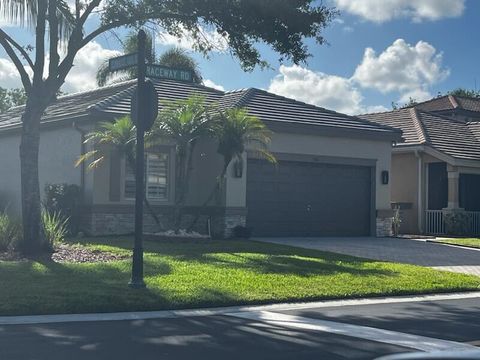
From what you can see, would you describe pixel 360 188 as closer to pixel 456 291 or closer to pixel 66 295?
pixel 456 291

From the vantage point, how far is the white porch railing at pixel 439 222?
84.8ft

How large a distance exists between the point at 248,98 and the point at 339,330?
15.0 metres

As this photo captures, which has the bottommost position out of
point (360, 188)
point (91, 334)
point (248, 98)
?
point (91, 334)

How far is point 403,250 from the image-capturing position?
19328 mm

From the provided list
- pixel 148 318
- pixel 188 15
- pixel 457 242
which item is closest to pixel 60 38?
pixel 188 15

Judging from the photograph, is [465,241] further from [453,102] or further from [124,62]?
[453,102]

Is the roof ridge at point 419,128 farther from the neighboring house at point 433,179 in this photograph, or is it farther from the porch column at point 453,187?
the porch column at point 453,187

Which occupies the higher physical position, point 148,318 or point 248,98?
point 248,98

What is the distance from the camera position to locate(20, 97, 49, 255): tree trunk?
48.9 ft

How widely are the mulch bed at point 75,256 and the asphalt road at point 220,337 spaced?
17.7 feet

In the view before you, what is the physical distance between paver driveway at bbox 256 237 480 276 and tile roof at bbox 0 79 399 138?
12.3 ft

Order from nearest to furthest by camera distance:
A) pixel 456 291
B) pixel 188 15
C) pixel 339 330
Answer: pixel 339 330 < pixel 456 291 < pixel 188 15

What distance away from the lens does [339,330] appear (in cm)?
904

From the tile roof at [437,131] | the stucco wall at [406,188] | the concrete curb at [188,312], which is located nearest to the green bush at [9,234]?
the concrete curb at [188,312]
